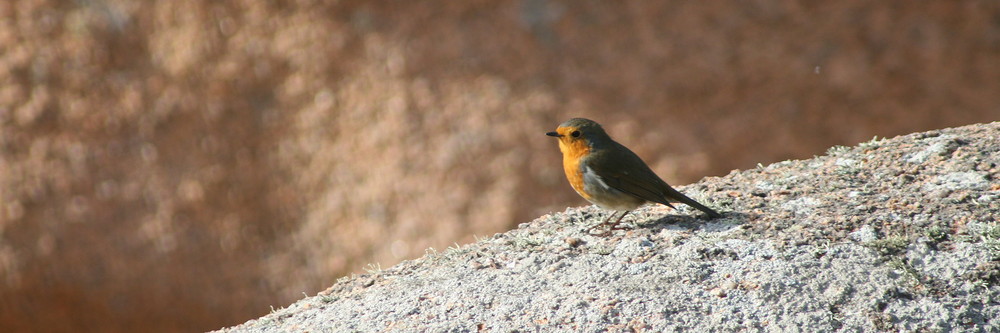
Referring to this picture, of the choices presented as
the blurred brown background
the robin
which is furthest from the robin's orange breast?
the blurred brown background

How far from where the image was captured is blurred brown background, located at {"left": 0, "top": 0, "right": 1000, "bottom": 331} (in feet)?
25.4

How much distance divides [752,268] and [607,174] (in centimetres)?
99

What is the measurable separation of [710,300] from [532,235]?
3.57 feet

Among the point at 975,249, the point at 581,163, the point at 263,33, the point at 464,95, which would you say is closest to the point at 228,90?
the point at 263,33

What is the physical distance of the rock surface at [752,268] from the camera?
320 cm

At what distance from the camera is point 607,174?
4.27m

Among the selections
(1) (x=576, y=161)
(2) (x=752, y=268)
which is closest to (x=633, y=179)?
(1) (x=576, y=161)

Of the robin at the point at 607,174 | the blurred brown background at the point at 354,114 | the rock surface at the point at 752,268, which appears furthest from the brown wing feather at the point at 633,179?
the blurred brown background at the point at 354,114

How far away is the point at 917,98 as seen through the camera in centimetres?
778

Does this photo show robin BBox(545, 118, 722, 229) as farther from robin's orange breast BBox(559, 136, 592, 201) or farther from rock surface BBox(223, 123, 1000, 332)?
rock surface BBox(223, 123, 1000, 332)

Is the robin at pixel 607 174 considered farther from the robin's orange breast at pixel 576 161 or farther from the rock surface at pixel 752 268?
the rock surface at pixel 752 268

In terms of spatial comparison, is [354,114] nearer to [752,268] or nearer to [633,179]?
[633,179]

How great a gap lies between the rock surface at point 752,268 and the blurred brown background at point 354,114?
342 cm

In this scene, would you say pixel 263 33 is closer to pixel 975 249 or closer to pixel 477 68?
pixel 477 68
